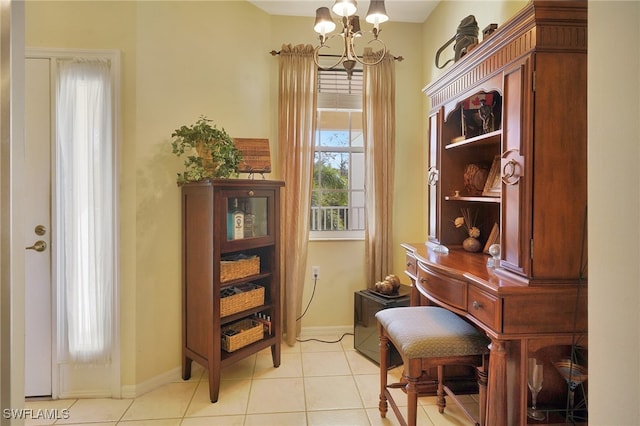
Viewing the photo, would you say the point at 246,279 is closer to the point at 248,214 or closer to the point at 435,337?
the point at 248,214

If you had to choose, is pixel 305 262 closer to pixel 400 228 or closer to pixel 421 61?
pixel 400 228

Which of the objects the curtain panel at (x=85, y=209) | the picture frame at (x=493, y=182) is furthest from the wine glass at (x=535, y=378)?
the curtain panel at (x=85, y=209)

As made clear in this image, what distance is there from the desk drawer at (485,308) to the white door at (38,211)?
240 centimetres

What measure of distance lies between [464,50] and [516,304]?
1418mm

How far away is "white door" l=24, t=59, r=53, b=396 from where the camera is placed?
197 cm

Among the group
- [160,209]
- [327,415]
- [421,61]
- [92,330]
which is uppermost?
[421,61]

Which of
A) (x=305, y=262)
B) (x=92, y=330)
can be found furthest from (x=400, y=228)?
(x=92, y=330)

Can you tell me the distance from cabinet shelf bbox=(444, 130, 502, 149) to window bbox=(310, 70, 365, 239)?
116 centimetres

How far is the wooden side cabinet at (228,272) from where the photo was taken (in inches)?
80.7

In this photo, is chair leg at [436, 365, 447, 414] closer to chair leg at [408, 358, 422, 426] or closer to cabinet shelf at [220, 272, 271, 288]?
chair leg at [408, 358, 422, 426]

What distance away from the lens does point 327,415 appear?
6.35 ft

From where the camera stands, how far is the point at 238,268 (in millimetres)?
2234

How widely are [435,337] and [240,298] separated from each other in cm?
131

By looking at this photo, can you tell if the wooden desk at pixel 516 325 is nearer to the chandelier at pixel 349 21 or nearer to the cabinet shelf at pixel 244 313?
the chandelier at pixel 349 21
